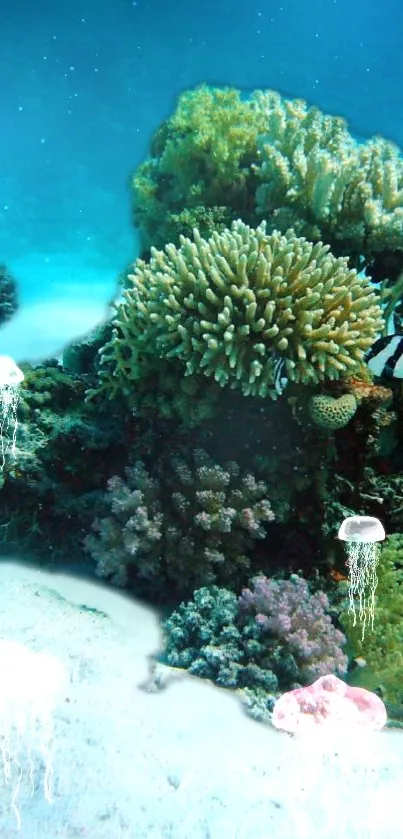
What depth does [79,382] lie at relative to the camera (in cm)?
461

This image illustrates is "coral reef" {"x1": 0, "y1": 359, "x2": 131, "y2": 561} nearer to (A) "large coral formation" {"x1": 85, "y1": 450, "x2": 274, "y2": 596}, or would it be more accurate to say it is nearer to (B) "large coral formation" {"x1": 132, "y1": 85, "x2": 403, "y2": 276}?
(A) "large coral formation" {"x1": 85, "y1": 450, "x2": 274, "y2": 596}

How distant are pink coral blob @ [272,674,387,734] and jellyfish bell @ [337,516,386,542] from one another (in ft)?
2.53

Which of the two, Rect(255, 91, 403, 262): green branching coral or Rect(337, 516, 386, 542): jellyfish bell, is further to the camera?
Rect(255, 91, 403, 262): green branching coral

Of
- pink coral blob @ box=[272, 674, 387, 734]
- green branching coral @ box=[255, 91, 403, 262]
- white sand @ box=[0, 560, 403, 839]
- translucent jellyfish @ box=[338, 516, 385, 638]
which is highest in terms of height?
green branching coral @ box=[255, 91, 403, 262]

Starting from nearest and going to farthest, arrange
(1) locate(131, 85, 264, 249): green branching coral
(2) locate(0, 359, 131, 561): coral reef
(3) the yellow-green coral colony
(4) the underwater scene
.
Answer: (4) the underwater scene, (3) the yellow-green coral colony, (2) locate(0, 359, 131, 561): coral reef, (1) locate(131, 85, 264, 249): green branching coral

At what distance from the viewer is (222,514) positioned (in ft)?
11.8

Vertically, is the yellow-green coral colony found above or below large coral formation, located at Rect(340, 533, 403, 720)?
above

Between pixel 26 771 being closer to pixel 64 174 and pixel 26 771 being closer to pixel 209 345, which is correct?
pixel 209 345

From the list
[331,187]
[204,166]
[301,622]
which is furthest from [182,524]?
[204,166]

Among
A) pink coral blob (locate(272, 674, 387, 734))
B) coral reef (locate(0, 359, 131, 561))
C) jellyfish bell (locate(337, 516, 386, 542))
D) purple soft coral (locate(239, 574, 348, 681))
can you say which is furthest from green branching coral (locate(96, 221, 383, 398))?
pink coral blob (locate(272, 674, 387, 734))

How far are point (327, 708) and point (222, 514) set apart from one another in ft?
4.16

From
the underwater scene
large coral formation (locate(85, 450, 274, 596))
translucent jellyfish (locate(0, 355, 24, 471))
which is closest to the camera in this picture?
the underwater scene

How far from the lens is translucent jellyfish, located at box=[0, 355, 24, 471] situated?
3.88m

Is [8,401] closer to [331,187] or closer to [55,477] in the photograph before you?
[55,477]
